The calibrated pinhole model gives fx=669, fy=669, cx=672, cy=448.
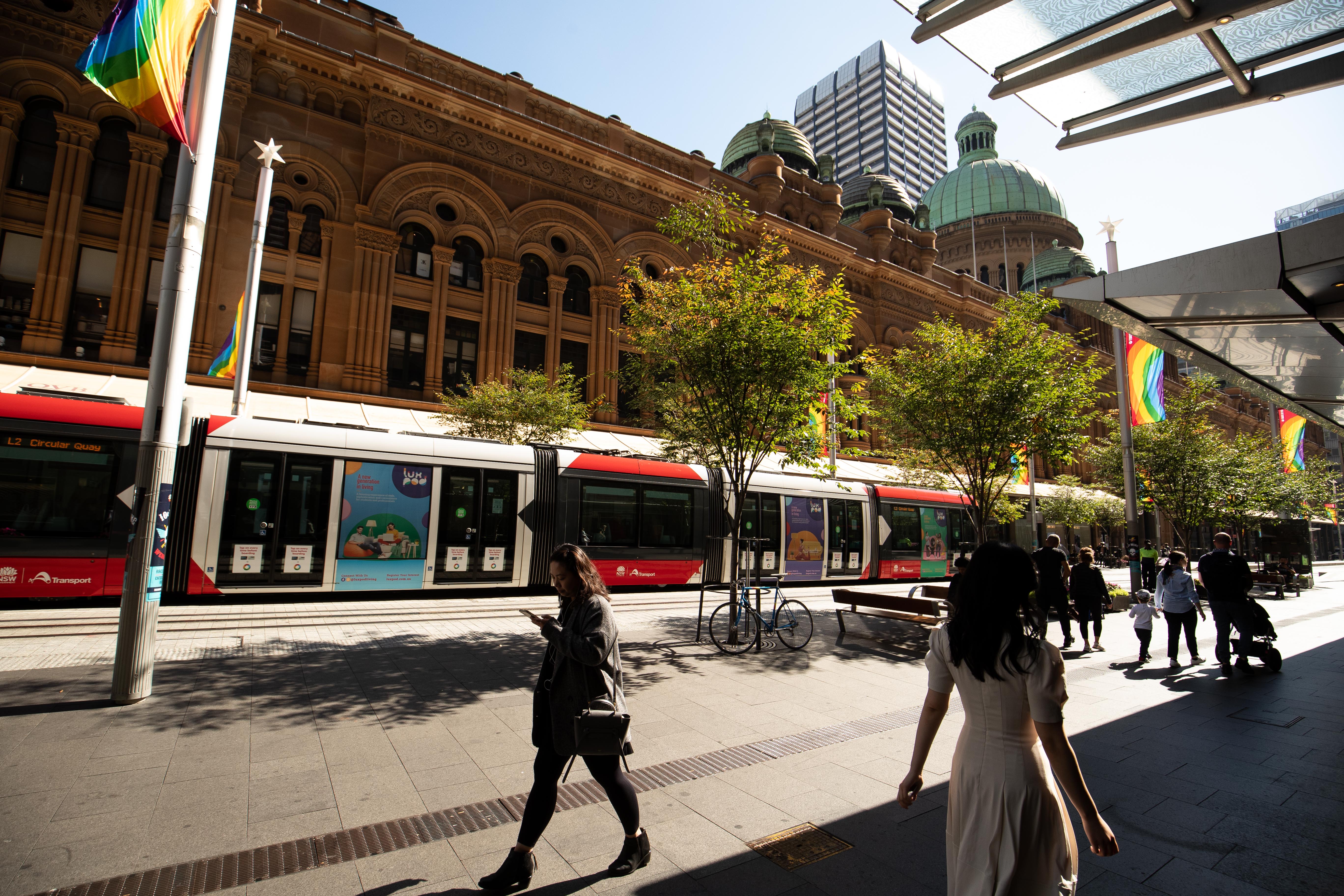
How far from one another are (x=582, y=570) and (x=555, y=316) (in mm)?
22362

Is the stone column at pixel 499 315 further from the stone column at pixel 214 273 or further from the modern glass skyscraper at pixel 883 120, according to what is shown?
the modern glass skyscraper at pixel 883 120

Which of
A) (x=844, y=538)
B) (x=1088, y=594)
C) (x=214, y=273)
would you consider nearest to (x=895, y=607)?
(x=1088, y=594)

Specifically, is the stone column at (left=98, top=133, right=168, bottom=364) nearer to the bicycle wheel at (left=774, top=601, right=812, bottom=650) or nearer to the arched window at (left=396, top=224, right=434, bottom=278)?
the arched window at (left=396, top=224, right=434, bottom=278)

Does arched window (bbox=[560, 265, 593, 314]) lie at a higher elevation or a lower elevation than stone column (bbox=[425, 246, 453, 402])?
higher

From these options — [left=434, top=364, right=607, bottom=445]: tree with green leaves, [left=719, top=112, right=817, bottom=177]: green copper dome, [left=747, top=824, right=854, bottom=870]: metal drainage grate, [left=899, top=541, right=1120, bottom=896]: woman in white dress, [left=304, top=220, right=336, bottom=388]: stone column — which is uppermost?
[left=719, top=112, right=817, bottom=177]: green copper dome

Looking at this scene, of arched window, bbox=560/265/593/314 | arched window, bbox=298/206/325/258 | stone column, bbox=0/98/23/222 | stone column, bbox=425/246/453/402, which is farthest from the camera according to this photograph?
arched window, bbox=560/265/593/314

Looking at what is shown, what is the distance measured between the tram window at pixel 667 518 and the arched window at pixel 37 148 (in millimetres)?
17721

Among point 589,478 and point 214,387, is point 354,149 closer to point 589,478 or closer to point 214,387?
point 214,387

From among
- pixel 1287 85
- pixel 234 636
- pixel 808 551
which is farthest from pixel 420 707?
pixel 808 551

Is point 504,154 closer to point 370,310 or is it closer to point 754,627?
point 370,310

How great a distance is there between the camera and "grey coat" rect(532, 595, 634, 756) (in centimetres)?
341

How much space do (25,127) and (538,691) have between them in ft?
76.5

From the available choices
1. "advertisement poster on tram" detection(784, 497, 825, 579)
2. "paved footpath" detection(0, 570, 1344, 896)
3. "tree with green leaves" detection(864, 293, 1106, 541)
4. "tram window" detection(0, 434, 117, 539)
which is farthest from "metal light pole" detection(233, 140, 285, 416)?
"tree with green leaves" detection(864, 293, 1106, 541)

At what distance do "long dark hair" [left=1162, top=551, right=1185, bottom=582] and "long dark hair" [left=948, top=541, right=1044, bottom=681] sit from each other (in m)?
8.39
